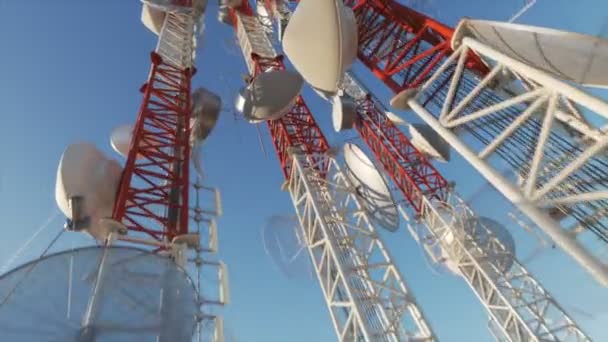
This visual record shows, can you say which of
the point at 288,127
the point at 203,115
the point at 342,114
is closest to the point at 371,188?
the point at 288,127

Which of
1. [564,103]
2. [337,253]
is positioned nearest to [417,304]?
[337,253]

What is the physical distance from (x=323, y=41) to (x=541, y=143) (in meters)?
5.69

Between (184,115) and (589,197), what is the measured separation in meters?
13.3

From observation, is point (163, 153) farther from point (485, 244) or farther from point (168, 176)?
point (485, 244)

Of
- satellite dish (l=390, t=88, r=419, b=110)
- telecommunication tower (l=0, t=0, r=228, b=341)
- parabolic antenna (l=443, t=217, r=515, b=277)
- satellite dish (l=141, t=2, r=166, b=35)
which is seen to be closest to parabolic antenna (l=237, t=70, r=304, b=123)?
telecommunication tower (l=0, t=0, r=228, b=341)

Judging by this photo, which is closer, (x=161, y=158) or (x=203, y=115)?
(x=161, y=158)

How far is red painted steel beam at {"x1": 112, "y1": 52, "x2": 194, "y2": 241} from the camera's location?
11.7 meters

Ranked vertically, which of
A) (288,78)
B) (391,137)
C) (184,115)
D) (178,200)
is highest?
(288,78)

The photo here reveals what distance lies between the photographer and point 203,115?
56.5 feet

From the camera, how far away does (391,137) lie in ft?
80.1

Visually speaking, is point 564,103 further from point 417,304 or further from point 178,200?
point 178,200

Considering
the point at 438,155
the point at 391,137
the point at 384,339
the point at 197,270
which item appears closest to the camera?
the point at 197,270

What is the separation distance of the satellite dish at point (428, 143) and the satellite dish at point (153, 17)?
15685 mm

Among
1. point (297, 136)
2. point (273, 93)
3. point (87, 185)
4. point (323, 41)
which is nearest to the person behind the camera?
point (323, 41)
